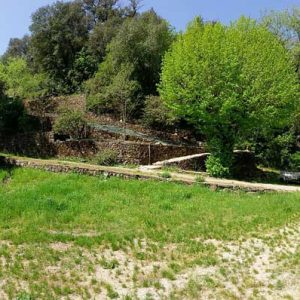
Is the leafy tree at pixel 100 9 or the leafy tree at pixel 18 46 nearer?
the leafy tree at pixel 100 9

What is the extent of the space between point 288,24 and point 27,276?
137 ft

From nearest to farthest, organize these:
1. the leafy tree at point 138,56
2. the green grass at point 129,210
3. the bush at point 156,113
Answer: the green grass at point 129,210
the bush at point 156,113
the leafy tree at point 138,56

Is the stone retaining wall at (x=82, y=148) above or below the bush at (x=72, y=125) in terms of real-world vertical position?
below

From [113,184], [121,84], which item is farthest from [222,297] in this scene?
[121,84]

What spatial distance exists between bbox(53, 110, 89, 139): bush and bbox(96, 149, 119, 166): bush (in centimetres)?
476

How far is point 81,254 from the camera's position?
11336 mm

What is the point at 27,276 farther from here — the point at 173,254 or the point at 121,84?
the point at 121,84

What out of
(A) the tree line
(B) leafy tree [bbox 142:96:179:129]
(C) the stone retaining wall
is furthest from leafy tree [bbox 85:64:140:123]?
(C) the stone retaining wall

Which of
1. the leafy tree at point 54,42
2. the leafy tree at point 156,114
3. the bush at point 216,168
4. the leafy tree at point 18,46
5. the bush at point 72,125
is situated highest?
the leafy tree at point 18,46

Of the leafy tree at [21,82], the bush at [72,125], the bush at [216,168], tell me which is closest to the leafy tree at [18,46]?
the leafy tree at [21,82]

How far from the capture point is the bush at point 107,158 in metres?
25.6

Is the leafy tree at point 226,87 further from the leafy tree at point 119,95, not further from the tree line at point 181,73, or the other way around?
the leafy tree at point 119,95

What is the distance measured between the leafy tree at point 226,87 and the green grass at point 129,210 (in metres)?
6.54

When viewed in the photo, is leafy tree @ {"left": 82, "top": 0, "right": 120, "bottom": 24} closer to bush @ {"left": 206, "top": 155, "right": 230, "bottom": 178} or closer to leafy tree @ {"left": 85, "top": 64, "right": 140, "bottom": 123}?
leafy tree @ {"left": 85, "top": 64, "right": 140, "bottom": 123}
